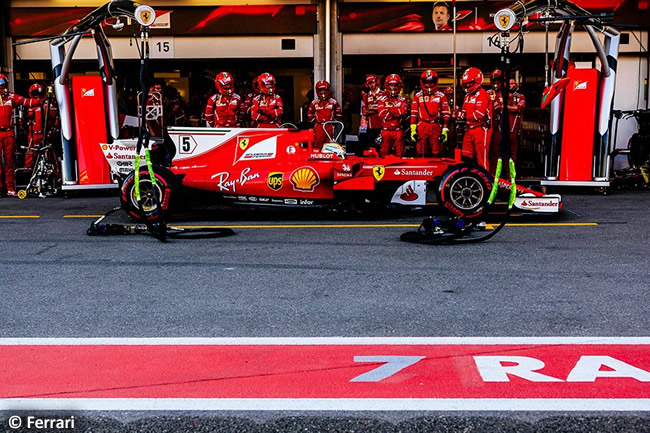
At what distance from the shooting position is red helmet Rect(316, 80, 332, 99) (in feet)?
52.8

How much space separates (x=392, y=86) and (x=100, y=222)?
8211mm

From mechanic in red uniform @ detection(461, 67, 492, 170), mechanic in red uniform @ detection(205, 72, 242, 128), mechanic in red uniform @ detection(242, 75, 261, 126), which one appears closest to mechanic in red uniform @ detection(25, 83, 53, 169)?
mechanic in red uniform @ detection(205, 72, 242, 128)

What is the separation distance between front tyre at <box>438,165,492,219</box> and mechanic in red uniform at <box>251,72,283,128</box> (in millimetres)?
6647

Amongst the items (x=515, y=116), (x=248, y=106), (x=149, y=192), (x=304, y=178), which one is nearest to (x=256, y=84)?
(x=248, y=106)

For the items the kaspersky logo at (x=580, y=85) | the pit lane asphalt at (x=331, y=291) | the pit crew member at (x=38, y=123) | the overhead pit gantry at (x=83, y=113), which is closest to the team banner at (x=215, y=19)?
the pit crew member at (x=38, y=123)

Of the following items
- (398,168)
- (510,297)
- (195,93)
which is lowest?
(510,297)

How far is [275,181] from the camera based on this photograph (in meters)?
9.92

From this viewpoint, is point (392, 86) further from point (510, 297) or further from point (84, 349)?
point (84, 349)

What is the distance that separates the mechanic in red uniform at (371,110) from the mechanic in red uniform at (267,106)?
2121 millimetres

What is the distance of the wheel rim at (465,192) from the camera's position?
9.55m

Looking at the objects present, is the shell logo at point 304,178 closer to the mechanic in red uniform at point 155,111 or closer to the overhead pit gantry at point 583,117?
the overhead pit gantry at point 583,117

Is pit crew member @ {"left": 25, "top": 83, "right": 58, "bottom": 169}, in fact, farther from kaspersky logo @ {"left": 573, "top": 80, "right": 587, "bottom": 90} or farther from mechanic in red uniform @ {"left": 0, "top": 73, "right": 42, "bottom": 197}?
kaspersky logo @ {"left": 573, "top": 80, "right": 587, "bottom": 90}

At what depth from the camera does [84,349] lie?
450 centimetres

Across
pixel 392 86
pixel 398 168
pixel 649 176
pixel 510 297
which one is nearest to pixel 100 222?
pixel 398 168
